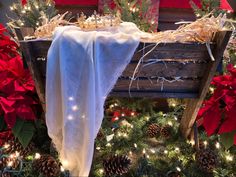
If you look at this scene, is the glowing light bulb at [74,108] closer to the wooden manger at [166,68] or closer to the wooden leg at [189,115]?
the wooden manger at [166,68]

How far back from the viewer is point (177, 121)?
1.36 m

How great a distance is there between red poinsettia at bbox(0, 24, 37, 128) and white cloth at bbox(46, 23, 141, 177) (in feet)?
0.61

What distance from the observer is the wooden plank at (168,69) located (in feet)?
2.92

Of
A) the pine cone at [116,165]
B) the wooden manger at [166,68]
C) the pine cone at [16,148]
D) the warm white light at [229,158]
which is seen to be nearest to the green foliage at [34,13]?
the wooden manger at [166,68]

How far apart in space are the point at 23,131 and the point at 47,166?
0.51 ft

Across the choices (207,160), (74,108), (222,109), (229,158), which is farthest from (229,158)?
(74,108)

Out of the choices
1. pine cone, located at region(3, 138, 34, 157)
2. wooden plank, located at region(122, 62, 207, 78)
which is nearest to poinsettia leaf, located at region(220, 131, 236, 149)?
wooden plank, located at region(122, 62, 207, 78)

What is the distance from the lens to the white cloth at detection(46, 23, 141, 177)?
80 cm

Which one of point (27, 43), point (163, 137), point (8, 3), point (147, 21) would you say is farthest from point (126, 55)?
point (8, 3)

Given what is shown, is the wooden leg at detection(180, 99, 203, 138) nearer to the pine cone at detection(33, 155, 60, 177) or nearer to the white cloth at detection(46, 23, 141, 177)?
the white cloth at detection(46, 23, 141, 177)

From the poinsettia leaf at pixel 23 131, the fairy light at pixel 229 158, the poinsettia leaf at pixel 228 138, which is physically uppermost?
the poinsettia leaf at pixel 23 131

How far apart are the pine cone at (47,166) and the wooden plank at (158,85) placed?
0.35 m

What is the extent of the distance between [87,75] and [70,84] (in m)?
0.06

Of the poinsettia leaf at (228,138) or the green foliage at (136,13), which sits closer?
the poinsettia leaf at (228,138)
